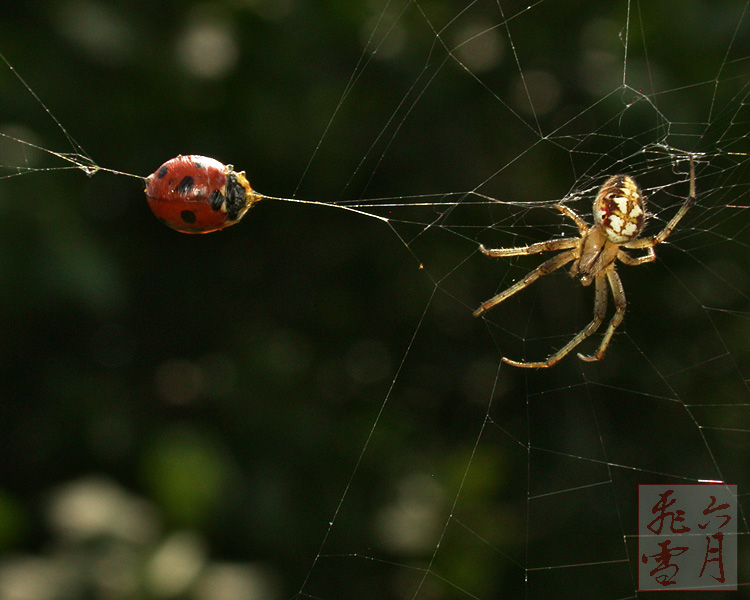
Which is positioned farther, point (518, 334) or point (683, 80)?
point (518, 334)

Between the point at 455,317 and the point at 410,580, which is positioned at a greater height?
the point at 455,317

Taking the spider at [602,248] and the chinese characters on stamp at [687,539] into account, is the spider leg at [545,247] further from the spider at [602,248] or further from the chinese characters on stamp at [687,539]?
the chinese characters on stamp at [687,539]

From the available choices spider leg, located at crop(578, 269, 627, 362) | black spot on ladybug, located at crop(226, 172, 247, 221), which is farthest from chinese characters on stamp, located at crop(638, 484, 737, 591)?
black spot on ladybug, located at crop(226, 172, 247, 221)

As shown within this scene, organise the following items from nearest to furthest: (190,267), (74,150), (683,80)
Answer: (74,150) < (683,80) < (190,267)

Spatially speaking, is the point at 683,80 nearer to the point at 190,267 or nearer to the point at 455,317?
the point at 455,317

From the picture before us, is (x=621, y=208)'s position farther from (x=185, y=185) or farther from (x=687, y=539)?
(x=185, y=185)

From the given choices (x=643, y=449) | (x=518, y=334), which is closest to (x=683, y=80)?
(x=518, y=334)

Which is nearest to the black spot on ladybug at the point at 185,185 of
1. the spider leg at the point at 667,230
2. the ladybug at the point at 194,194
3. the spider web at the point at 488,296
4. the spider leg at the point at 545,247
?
the ladybug at the point at 194,194
